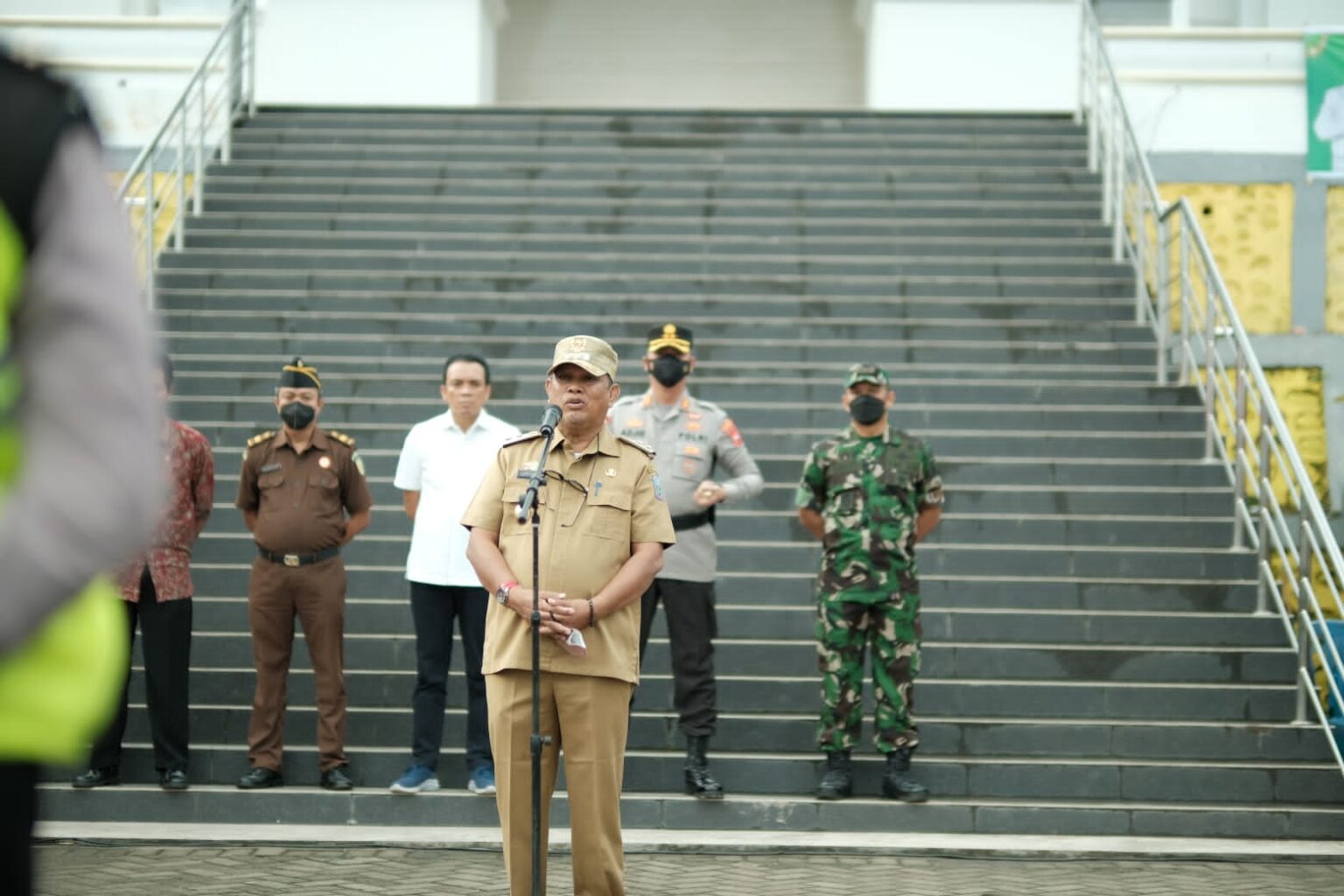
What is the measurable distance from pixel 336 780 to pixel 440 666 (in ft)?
2.45

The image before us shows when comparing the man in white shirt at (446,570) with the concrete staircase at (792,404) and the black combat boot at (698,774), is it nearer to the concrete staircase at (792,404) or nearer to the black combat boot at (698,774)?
the concrete staircase at (792,404)

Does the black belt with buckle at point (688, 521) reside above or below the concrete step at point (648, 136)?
below

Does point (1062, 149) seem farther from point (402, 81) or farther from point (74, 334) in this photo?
point (74, 334)

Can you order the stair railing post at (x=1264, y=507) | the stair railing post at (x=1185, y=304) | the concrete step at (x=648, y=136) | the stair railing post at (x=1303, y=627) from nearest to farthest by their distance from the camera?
the stair railing post at (x=1303, y=627) → the stair railing post at (x=1264, y=507) → the stair railing post at (x=1185, y=304) → the concrete step at (x=648, y=136)

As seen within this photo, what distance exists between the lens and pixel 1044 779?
833cm

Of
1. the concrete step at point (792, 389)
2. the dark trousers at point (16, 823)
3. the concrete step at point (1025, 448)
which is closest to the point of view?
the dark trousers at point (16, 823)

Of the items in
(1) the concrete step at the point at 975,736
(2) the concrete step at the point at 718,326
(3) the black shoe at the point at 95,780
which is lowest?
(3) the black shoe at the point at 95,780

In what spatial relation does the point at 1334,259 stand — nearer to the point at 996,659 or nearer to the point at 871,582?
the point at 996,659

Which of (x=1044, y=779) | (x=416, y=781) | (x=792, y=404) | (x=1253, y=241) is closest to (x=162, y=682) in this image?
(x=416, y=781)

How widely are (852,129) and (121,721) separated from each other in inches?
387

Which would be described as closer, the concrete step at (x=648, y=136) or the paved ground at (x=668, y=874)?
the paved ground at (x=668, y=874)

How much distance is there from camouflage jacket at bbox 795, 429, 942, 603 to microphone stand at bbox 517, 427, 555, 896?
303 cm

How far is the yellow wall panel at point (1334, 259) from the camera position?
1488 cm

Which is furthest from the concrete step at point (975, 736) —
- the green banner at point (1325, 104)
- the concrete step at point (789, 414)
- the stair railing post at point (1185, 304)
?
the green banner at point (1325, 104)
